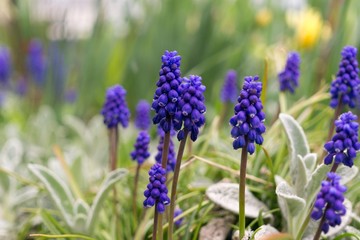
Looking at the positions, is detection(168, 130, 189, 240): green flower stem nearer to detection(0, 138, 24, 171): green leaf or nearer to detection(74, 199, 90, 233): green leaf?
detection(74, 199, 90, 233): green leaf

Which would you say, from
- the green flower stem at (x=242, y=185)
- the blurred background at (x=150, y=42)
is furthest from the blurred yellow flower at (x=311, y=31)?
the green flower stem at (x=242, y=185)

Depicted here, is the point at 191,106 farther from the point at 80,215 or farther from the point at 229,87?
the point at 229,87

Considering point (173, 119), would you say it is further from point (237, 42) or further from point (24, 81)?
point (24, 81)

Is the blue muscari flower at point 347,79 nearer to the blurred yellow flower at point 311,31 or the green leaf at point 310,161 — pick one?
the green leaf at point 310,161

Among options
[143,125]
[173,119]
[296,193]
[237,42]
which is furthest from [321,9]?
[173,119]

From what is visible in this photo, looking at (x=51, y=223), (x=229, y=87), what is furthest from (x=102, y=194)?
(x=229, y=87)

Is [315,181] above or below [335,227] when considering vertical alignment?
above
